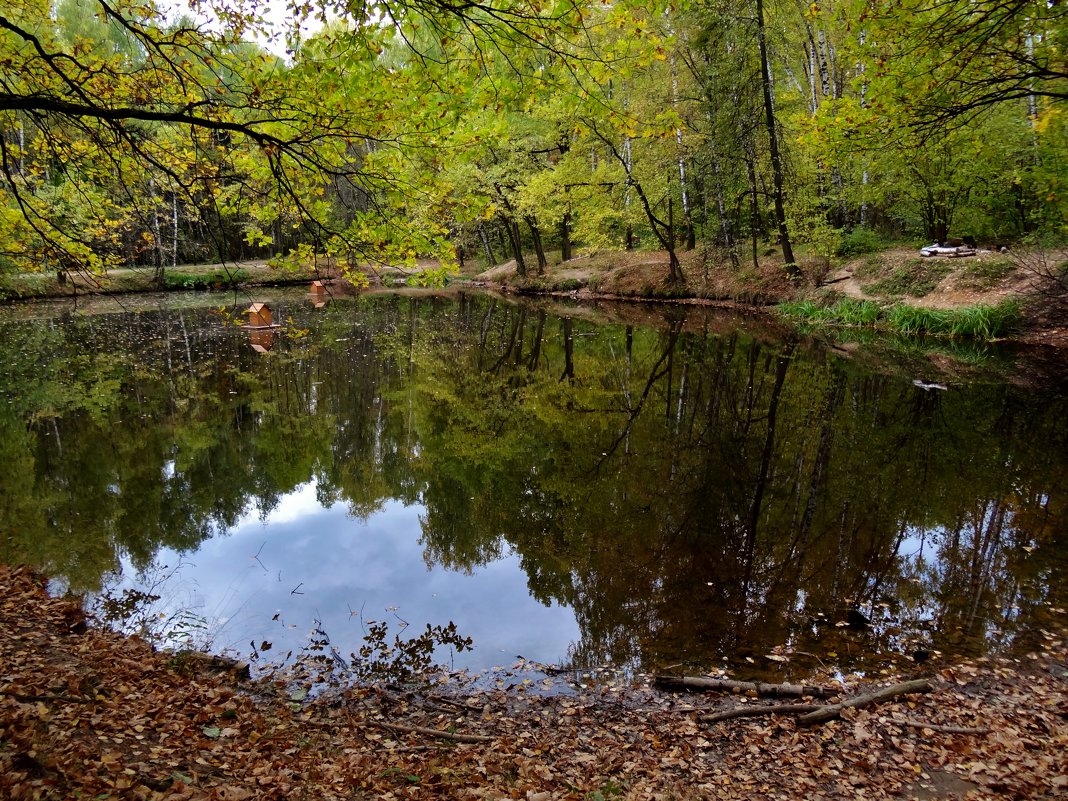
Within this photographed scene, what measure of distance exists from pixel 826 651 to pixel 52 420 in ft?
54.1

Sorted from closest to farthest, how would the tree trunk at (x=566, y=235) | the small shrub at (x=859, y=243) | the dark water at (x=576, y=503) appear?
the dark water at (x=576, y=503), the small shrub at (x=859, y=243), the tree trunk at (x=566, y=235)

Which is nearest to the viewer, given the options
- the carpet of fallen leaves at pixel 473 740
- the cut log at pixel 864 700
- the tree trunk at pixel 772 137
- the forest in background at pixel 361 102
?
the carpet of fallen leaves at pixel 473 740

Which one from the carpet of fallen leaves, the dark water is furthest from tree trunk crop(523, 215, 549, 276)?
the carpet of fallen leaves

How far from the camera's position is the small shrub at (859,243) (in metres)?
26.5

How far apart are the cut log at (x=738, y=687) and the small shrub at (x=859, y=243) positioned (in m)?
25.5

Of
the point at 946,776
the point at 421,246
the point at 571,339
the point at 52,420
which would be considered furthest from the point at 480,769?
the point at 571,339

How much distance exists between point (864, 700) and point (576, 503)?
215 inches

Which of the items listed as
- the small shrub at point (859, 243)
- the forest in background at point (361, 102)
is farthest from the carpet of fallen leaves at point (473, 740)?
the small shrub at point (859, 243)

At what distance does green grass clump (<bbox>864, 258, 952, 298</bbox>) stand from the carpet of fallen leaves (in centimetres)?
2025

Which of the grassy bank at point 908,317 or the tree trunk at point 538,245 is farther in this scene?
the tree trunk at point 538,245

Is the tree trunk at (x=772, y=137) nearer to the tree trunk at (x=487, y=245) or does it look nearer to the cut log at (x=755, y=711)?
the cut log at (x=755, y=711)

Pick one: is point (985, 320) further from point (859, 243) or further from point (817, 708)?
point (817, 708)

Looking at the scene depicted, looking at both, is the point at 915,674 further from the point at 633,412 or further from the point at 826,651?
the point at 633,412

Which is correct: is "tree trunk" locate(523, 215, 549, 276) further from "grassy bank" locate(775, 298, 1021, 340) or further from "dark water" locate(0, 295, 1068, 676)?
"dark water" locate(0, 295, 1068, 676)
